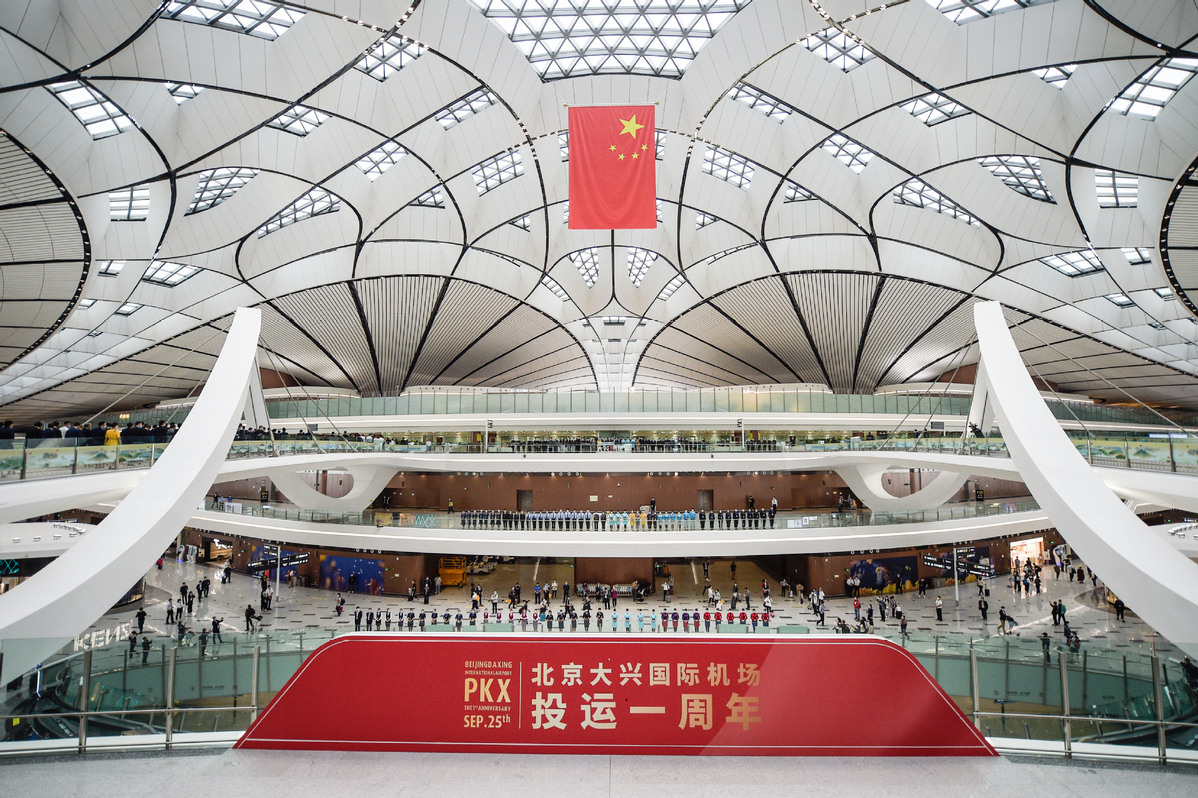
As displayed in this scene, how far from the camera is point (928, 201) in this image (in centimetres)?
2978

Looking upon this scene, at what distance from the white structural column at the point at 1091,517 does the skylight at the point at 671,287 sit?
30.9 meters

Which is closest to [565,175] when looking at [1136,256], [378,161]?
[378,161]

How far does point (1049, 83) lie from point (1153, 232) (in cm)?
718

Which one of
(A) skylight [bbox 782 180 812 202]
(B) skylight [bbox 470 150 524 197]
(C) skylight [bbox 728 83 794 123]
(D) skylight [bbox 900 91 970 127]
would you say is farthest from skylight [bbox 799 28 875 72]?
(B) skylight [bbox 470 150 524 197]

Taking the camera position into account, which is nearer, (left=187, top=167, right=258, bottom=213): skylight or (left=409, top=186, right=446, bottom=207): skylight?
(left=187, top=167, right=258, bottom=213): skylight

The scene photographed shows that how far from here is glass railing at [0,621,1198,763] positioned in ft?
22.5

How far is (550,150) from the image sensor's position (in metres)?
27.8

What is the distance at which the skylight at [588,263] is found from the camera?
4191 cm

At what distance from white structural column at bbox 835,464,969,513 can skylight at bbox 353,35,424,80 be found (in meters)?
25.0

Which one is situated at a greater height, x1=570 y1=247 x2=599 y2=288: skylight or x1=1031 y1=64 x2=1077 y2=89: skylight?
x1=570 y1=247 x2=599 y2=288: skylight

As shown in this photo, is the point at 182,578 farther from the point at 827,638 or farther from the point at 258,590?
the point at 827,638

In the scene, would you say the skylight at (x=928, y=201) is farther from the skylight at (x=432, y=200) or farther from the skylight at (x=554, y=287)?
the skylight at (x=432, y=200)

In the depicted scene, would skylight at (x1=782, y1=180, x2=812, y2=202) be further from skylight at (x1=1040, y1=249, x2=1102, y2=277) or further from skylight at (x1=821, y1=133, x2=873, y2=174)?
skylight at (x1=1040, y1=249, x2=1102, y2=277)

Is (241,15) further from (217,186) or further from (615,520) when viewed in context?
(615,520)
